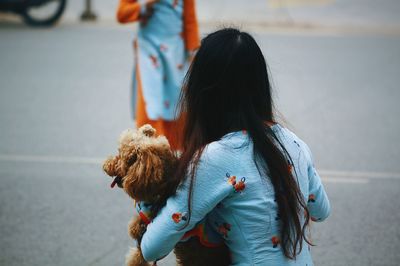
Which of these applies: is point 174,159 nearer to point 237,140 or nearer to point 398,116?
point 237,140

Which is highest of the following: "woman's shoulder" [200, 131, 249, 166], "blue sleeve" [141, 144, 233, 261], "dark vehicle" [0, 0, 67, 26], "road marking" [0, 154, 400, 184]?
"woman's shoulder" [200, 131, 249, 166]

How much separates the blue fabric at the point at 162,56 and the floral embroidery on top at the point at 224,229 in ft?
9.60

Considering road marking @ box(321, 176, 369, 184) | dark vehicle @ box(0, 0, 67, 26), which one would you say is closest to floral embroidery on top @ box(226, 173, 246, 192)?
road marking @ box(321, 176, 369, 184)

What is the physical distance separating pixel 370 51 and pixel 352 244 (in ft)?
21.4

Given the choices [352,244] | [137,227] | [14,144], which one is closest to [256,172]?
[137,227]

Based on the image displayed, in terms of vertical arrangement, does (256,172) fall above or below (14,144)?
above

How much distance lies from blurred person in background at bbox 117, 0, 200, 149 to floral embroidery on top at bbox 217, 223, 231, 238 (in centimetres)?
290

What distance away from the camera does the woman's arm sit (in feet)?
16.8

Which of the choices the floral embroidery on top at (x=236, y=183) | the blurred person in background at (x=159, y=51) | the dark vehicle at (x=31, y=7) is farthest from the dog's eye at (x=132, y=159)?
the dark vehicle at (x=31, y=7)

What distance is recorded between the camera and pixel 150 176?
1.99 m

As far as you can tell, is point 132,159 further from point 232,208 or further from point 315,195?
point 315,195

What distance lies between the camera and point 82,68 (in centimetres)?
902

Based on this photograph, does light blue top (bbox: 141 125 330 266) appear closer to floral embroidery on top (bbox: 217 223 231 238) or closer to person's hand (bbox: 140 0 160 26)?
floral embroidery on top (bbox: 217 223 231 238)

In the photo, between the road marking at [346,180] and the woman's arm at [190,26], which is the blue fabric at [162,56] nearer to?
the woman's arm at [190,26]
